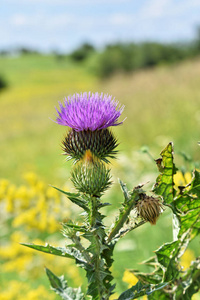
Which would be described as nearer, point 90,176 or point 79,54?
point 90,176

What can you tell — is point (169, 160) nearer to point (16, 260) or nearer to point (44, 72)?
point (16, 260)

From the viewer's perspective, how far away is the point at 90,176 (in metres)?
1.39

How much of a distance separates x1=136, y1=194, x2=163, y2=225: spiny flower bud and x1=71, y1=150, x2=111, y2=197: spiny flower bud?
201mm

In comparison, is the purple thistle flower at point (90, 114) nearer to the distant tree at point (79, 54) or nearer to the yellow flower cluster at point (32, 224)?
the yellow flower cluster at point (32, 224)

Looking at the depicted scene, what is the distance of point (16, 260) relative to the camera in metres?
4.08

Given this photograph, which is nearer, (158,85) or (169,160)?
(169,160)

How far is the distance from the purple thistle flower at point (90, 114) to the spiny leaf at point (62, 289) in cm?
60

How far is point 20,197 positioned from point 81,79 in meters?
47.4

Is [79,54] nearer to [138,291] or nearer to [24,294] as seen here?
[24,294]

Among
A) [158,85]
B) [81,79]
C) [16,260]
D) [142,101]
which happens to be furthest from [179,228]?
[81,79]

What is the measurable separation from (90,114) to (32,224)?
244 centimetres

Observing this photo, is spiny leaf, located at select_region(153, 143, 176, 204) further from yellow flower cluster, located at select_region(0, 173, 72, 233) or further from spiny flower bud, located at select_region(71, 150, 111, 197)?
yellow flower cluster, located at select_region(0, 173, 72, 233)

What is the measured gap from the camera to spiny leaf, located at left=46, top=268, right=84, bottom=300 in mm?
1367

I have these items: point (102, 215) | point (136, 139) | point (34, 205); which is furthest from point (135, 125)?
point (102, 215)
